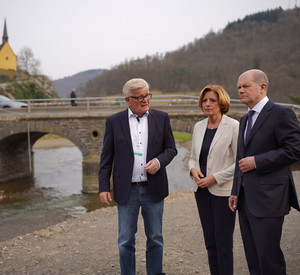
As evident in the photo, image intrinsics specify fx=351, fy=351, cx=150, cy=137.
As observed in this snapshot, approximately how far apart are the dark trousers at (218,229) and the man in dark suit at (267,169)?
0.44m

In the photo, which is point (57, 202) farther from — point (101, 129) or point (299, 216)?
point (299, 216)

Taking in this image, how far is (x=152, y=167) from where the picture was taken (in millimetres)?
3307

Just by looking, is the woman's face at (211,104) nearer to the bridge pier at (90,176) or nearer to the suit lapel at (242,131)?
the suit lapel at (242,131)

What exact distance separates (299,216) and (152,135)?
4.78 meters

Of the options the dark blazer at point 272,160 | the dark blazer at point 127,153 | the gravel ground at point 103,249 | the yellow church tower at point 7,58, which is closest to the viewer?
the dark blazer at point 272,160

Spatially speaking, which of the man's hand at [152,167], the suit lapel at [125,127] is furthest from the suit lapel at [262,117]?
the suit lapel at [125,127]

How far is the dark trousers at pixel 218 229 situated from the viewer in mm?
3312

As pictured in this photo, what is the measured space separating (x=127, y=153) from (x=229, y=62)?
51.4 meters

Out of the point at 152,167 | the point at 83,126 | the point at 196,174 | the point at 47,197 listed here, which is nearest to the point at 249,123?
the point at 196,174

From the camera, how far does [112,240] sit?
6137mm

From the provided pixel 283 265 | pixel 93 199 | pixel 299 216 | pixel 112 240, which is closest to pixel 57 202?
pixel 93 199

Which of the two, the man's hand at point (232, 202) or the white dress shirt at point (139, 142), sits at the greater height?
the white dress shirt at point (139, 142)

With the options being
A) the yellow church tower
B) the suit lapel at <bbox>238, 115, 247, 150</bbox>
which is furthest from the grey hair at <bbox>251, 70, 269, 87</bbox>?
the yellow church tower

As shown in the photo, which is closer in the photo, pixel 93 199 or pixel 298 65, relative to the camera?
pixel 93 199
